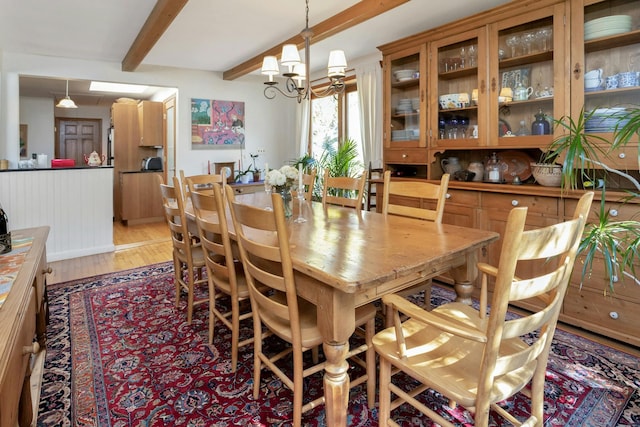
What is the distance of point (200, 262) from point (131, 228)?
4.31 meters

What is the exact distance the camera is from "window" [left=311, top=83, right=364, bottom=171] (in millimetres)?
5086

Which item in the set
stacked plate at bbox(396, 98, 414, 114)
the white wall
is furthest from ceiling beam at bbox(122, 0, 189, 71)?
stacked plate at bbox(396, 98, 414, 114)

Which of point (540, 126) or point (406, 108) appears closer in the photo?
point (540, 126)

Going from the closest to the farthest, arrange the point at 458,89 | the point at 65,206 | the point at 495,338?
1. the point at 495,338
2. the point at 458,89
3. the point at 65,206

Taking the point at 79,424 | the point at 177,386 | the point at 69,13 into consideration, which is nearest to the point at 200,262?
the point at 177,386

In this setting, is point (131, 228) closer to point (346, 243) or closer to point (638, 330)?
point (346, 243)

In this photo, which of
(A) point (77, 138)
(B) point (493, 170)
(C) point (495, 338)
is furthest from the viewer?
(A) point (77, 138)

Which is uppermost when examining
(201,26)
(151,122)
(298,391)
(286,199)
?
(201,26)

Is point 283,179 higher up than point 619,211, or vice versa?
point 283,179

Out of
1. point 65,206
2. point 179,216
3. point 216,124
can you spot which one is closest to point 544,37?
point 179,216

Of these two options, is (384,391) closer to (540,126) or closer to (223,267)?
(223,267)

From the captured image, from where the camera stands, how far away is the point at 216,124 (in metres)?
5.85

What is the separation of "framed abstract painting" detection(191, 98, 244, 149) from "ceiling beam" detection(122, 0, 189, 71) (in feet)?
4.01

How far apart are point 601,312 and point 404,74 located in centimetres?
252
